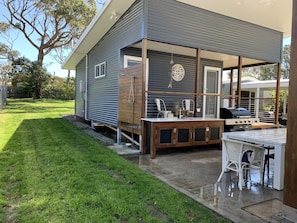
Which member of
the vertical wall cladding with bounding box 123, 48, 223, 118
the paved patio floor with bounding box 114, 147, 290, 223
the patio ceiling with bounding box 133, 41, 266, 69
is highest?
the patio ceiling with bounding box 133, 41, 266, 69

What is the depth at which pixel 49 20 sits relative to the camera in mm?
24719

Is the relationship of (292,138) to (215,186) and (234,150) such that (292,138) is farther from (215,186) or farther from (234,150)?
(215,186)

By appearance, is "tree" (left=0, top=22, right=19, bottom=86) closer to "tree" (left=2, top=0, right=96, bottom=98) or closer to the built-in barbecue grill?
"tree" (left=2, top=0, right=96, bottom=98)

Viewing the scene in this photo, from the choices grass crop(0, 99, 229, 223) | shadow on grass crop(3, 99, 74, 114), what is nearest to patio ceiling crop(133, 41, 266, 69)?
grass crop(0, 99, 229, 223)

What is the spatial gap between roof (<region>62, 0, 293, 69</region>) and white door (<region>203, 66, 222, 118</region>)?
260cm

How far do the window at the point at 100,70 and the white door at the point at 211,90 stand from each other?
398cm

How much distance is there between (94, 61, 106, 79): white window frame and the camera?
875 cm

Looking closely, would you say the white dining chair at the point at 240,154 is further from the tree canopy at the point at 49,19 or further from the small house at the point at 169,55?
the tree canopy at the point at 49,19

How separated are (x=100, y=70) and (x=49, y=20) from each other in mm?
19142

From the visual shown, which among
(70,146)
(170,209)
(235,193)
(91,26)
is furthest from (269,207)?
(91,26)

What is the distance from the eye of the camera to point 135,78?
5.96m

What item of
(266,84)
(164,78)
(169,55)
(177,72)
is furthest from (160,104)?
(266,84)

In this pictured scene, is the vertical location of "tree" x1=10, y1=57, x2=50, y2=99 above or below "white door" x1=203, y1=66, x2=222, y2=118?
above

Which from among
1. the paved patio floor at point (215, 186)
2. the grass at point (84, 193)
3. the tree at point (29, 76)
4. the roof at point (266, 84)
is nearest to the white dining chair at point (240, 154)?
the paved patio floor at point (215, 186)
